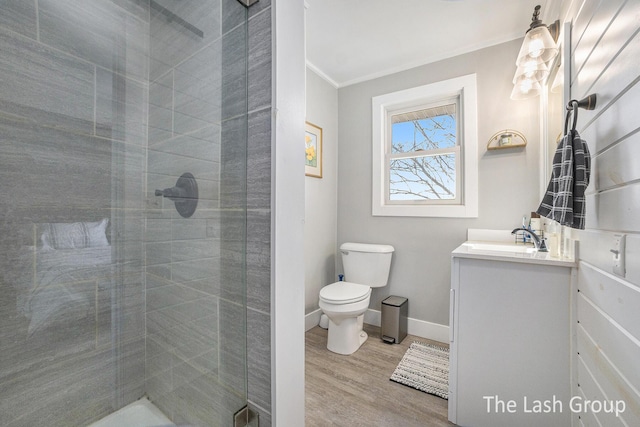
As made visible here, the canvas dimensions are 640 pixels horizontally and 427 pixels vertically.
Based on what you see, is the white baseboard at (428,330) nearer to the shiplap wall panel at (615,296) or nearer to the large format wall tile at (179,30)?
the shiplap wall panel at (615,296)

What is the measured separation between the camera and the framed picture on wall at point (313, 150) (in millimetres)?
2513

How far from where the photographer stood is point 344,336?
2.14 m

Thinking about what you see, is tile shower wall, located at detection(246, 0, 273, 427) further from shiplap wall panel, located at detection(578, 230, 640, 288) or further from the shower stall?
shiplap wall panel, located at detection(578, 230, 640, 288)

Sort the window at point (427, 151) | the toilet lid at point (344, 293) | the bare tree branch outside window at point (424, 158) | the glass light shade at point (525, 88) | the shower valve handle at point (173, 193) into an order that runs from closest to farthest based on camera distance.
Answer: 1. the shower valve handle at point (173, 193)
2. the glass light shade at point (525, 88)
3. the toilet lid at point (344, 293)
4. the window at point (427, 151)
5. the bare tree branch outside window at point (424, 158)

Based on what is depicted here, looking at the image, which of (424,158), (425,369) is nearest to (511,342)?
(425,369)

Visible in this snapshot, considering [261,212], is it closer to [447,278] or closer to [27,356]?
[27,356]

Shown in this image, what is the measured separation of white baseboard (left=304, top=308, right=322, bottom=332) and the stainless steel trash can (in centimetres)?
61

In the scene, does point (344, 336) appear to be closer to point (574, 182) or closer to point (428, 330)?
point (428, 330)

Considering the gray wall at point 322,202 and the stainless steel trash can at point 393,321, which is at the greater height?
the gray wall at point 322,202

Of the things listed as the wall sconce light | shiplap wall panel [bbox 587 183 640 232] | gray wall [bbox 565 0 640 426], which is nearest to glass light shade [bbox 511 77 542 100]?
the wall sconce light

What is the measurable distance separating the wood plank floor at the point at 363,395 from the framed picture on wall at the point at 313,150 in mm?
1546

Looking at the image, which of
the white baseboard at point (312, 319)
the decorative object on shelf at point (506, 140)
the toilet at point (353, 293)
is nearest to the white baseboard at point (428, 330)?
the toilet at point (353, 293)

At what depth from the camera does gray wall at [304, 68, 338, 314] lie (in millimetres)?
2539

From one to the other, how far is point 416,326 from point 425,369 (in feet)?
1.84
